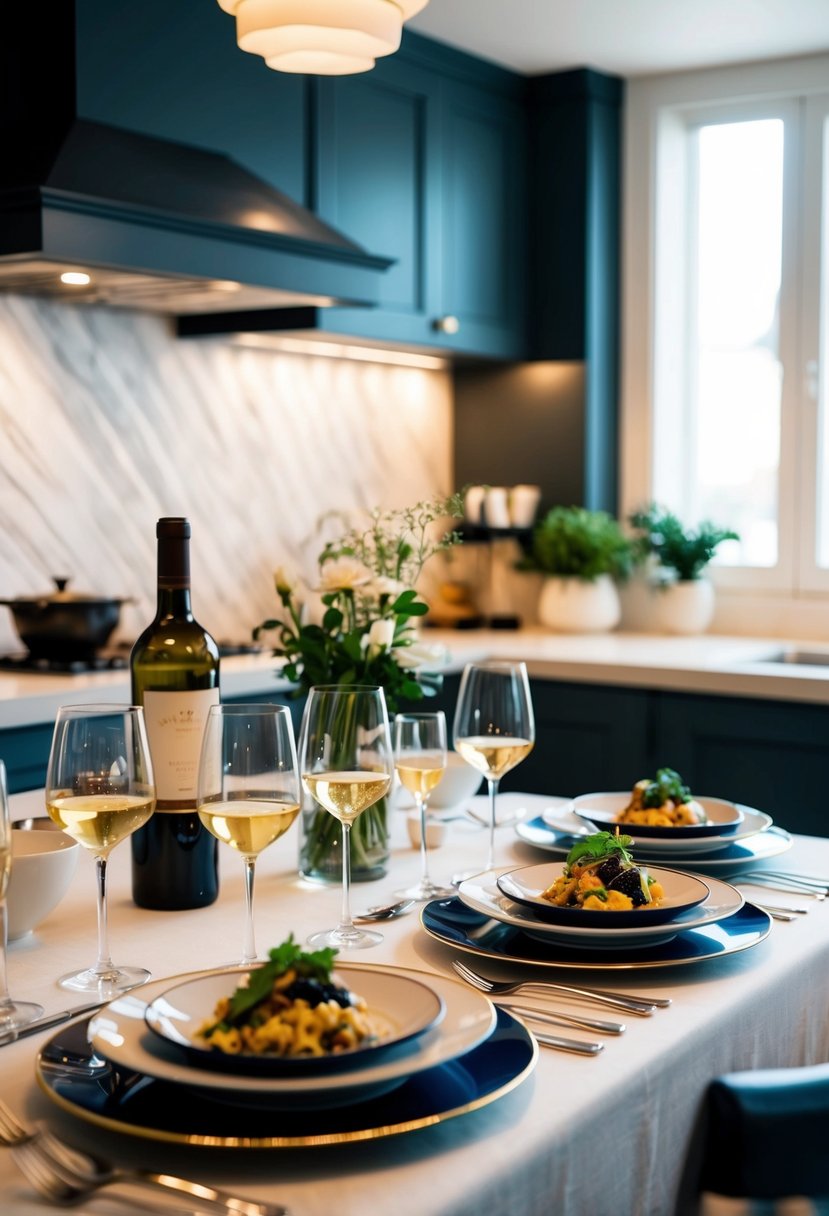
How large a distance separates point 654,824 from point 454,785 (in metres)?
0.32

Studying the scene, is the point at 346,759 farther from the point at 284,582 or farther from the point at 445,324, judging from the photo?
the point at 445,324

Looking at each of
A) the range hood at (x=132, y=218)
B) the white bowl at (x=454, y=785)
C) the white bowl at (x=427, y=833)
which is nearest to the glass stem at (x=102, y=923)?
the white bowl at (x=427, y=833)

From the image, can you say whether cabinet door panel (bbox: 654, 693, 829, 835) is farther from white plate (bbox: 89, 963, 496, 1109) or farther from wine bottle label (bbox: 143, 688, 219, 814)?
white plate (bbox: 89, 963, 496, 1109)

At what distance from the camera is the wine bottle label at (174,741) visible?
1.33 m

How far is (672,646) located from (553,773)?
0.52 metres

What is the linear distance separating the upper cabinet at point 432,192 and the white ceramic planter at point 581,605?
706 millimetres

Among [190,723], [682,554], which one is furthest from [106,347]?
[190,723]

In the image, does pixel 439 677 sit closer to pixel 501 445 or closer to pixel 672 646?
pixel 672 646

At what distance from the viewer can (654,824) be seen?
1.60 m

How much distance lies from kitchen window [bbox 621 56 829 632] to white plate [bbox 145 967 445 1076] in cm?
→ 319

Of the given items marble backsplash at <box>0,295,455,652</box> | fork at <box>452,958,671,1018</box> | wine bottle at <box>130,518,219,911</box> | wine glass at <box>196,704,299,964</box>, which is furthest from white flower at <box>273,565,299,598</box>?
marble backsplash at <box>0,295,455,652</box>

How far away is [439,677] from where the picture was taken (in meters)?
1.64

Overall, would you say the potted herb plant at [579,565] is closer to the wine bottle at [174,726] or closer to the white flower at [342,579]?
the white flower at [342,579]

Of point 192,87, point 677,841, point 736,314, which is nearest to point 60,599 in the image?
point 192,87
